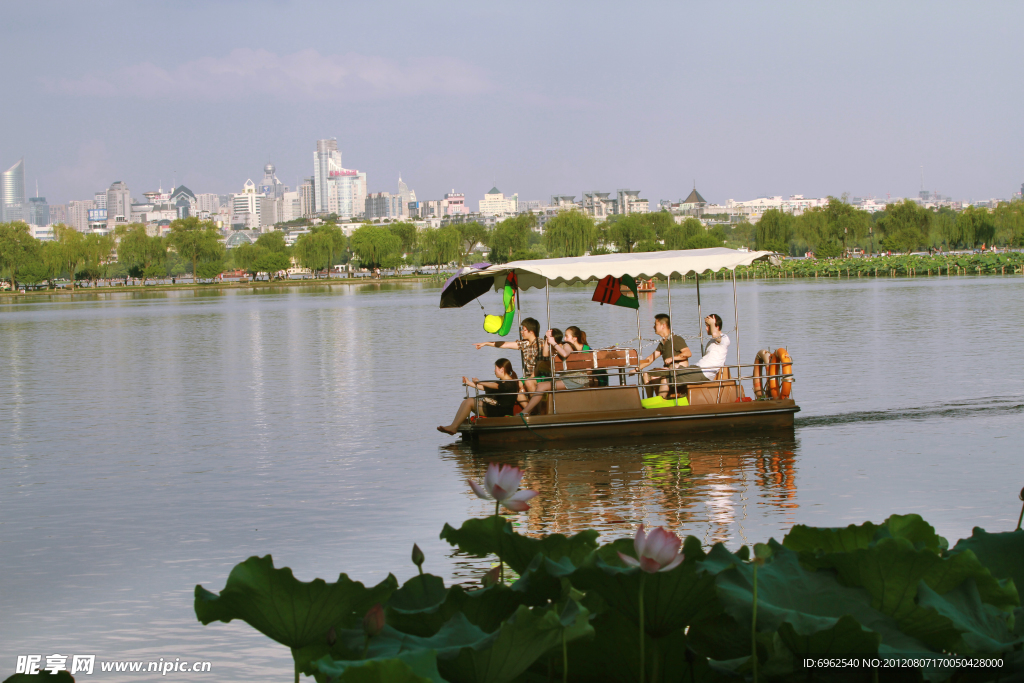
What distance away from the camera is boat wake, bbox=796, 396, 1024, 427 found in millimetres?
15797

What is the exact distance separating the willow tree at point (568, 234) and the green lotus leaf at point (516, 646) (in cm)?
10353

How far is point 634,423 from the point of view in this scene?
13.3 m

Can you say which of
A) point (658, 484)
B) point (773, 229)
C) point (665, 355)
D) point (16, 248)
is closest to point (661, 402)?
point (665, 355)

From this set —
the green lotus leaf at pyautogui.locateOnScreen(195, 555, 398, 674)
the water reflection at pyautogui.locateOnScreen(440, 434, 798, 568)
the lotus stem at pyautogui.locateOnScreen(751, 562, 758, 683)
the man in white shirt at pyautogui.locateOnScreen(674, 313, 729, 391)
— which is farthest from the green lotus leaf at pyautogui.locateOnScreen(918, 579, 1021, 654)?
the man in white shirt at pyautogui.locateOnScreen(674, 313, 729, 391)

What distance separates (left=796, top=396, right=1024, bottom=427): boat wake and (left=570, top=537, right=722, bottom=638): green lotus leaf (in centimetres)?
1299

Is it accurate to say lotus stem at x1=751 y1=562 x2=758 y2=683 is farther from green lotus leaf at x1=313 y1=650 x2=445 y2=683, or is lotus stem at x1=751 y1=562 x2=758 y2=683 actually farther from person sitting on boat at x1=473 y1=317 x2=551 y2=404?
person sitting on boat at x1=473 y1=317 x2=551 y2=404

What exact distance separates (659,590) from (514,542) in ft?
1.93

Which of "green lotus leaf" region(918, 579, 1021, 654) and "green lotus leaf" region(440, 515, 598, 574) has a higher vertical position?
"green lotus leaf" region(440, 515, 598, 574)

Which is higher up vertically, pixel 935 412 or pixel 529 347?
pixel 529 347

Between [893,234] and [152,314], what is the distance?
8179cm

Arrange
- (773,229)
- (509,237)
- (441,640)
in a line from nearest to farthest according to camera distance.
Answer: (441,640) < (773,229) < (509,237)

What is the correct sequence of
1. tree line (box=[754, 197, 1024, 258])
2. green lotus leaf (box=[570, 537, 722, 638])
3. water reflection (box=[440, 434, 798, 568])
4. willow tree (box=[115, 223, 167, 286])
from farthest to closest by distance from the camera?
willow tree (box=[115, 223, 167, 286])
tree line (box=[754, 197, 1024, 258])
water reflection (box=[440, 434, 798, 568])
green lotus leaf (box=[570, 537, 722, 638])

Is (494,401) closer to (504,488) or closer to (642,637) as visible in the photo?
(504,488)

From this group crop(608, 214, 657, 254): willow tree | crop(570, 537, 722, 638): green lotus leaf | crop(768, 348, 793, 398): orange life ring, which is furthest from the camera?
crop(608, 214, 657, 254): willow tree
